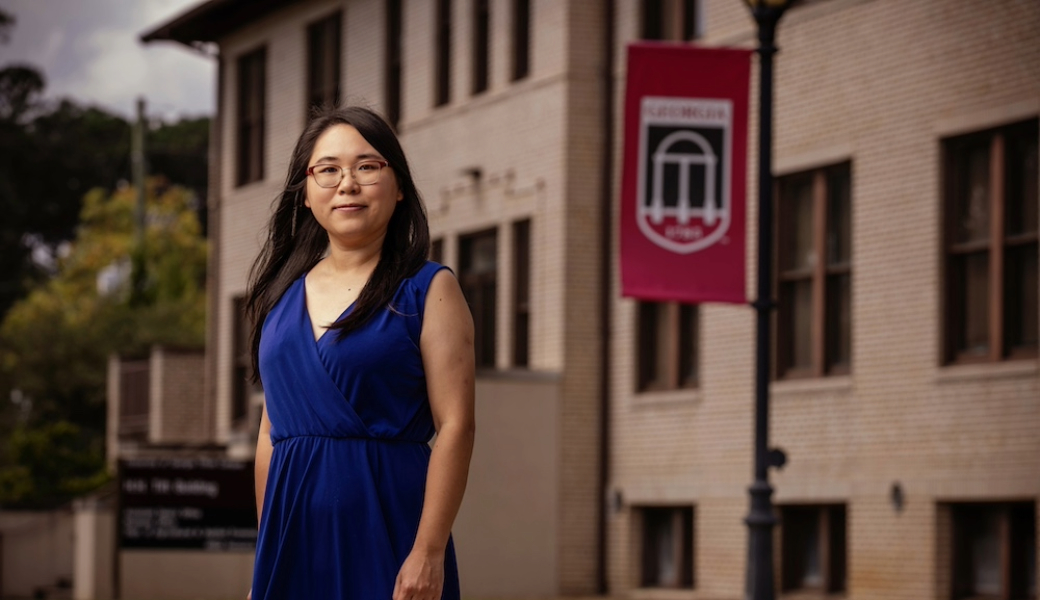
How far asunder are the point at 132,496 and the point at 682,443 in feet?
20.7

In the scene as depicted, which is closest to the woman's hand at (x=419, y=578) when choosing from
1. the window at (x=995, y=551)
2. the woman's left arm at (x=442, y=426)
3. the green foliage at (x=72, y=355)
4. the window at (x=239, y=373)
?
the woman's left arm at (x=442, y=426)

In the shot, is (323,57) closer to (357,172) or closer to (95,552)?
(95,552)

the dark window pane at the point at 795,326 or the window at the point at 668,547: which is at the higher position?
the dark window pane at the point at 795,326

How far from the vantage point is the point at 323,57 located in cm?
2939

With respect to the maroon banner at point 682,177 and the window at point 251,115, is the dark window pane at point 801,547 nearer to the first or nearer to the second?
the maroon banner at point 682,177

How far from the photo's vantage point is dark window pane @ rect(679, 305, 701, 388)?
21875mm

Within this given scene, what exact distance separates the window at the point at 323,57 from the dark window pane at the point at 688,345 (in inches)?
325

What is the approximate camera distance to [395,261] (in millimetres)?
5113

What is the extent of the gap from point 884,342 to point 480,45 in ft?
28.3

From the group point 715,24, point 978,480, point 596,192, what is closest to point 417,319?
point 978,480

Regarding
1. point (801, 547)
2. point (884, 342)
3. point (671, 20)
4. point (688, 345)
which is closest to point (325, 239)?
point (884, 342)

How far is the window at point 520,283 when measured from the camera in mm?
24203

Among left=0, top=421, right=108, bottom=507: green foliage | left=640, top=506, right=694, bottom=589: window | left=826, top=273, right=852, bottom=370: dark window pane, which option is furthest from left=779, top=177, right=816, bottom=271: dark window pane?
left=0, top=421, right=108, bottom=507: green foliage

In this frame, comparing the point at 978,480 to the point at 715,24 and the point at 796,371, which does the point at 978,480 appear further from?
the point at 715,24
